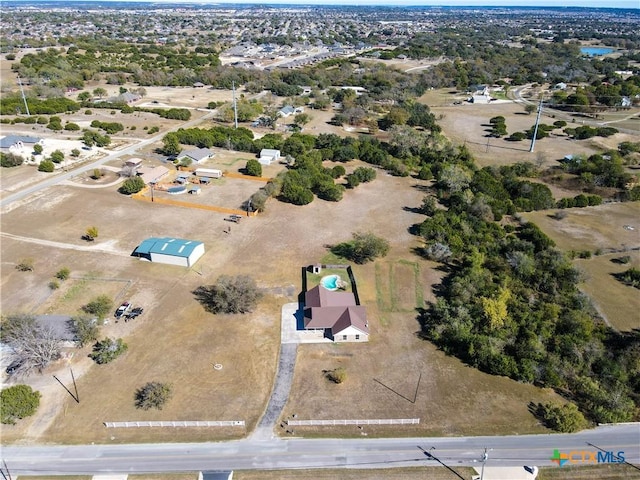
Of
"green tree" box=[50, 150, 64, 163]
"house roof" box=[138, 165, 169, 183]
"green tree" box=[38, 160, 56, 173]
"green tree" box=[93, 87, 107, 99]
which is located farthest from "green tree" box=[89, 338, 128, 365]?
"green tree" box=[93, 87, 107, 99]

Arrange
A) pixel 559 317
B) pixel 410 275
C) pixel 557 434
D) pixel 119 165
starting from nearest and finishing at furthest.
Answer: pixel 557 434, pixel 559 317, pixel 410 275, pixel 119 165

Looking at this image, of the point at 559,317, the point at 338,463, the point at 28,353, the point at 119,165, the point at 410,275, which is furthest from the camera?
the point at 119,165

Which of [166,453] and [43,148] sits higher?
[43,148]

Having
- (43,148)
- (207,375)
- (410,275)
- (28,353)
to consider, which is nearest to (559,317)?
(410,275)

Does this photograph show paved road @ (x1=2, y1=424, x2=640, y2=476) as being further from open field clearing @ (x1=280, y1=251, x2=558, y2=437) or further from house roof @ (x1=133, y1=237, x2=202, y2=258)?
house roof @ (x1=133, y1=237, x2=202, y2=258)

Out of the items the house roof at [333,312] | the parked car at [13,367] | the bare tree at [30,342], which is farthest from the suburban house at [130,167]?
the house roof at [333,312]

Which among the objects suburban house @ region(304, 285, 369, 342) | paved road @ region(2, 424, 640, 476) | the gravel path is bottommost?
paved road @ region(2, 424, 640, 476)

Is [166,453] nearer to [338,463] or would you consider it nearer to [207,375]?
[207,375]

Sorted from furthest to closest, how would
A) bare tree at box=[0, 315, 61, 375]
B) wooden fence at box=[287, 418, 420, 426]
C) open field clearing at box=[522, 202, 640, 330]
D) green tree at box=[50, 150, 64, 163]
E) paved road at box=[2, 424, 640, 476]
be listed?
green tree at box=[50, 150, 64, 163], open field clearing at box=[522, 202, 640, 330], bare tree at box=[0, 315, 61, 375], wooden fence at box=[287, 418, 420, 426], paved road at box=[2, 424, 640, 476]
